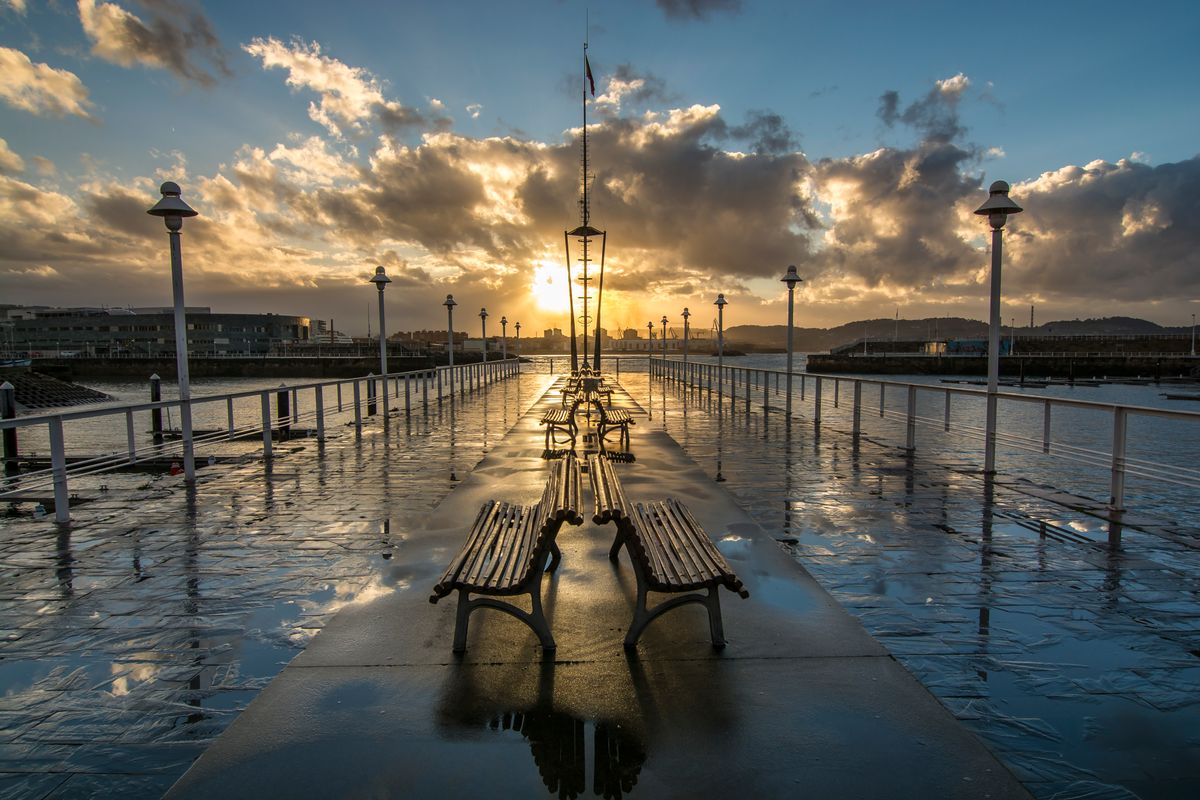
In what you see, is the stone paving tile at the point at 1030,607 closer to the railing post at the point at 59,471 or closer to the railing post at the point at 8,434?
the railing post at the point at 59,471

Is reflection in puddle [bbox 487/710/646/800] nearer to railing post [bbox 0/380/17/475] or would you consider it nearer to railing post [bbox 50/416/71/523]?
railing post [bbox 50/416/71/523]

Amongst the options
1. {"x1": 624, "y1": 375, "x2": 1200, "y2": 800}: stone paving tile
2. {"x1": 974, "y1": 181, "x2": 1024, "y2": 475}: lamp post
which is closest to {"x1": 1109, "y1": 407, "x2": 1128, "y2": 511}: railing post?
{"x1": 624, "y1": 375, "x2": 1200, "y2": 800}: stone paving tile

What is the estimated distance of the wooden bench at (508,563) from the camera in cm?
325

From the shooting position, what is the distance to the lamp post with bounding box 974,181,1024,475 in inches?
353

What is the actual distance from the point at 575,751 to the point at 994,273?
9.29 metres

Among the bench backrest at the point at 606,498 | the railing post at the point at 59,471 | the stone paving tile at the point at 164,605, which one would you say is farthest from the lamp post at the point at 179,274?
the bench backrest at the point at 606,498

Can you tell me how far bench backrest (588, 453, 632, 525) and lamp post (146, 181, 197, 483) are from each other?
6284mm

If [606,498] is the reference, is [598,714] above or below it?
below

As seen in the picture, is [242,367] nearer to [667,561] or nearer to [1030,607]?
[667,561]

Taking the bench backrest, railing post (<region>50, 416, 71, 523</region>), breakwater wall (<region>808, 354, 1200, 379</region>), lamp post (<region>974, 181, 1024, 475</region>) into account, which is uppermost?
lamp post (<region>974, 181, 1024, 475</region>)

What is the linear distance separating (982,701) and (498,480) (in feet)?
19.2

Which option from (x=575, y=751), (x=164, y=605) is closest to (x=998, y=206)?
(x=575, y=751)

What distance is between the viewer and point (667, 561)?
11.6 feet

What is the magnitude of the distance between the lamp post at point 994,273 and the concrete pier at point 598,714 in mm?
5830
